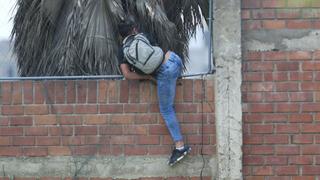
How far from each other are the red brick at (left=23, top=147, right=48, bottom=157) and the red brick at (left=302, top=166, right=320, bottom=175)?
2445 millimetres

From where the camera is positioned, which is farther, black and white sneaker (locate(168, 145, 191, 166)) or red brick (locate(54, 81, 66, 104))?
red brick (locate(54, 81, 66, 104))

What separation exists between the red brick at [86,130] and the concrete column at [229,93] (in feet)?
3.85

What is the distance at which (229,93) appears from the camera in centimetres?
508

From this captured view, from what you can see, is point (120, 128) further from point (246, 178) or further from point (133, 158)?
point (246, 178)

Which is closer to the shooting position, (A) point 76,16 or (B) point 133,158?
(B) point 133,158

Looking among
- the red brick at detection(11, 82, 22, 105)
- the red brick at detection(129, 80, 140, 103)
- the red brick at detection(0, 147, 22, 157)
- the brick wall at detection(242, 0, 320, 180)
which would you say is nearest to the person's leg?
the red brick at detection(129, 80, 140, 103)

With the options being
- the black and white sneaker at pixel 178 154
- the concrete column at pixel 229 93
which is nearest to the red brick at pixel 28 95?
the black and white sneaker at pixel 178 154

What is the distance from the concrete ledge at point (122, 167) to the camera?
5160 mm

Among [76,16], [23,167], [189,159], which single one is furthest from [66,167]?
[76,16]

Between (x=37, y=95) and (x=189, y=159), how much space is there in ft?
5.17

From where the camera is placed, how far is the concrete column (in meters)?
5.06

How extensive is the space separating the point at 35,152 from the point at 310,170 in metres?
2.61

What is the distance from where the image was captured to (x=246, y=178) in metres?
5.12

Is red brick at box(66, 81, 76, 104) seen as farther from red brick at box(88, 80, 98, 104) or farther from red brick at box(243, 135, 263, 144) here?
red brick at box(243, 135, 263, 144)
